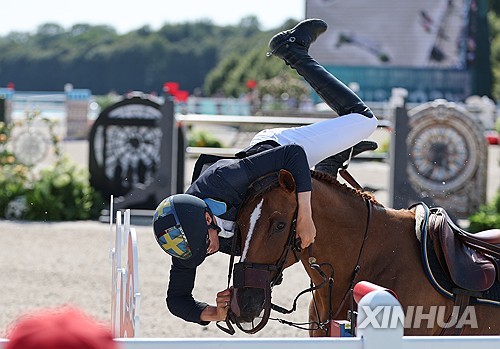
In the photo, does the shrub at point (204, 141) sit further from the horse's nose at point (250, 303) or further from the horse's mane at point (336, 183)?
the horse's nose at point (250, 303)

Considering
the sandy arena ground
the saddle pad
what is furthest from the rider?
the sandy arena ground

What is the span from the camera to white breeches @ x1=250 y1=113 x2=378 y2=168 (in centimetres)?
354

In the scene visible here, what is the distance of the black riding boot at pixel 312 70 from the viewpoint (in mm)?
3654

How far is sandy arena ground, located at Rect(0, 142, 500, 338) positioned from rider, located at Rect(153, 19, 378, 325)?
283cm

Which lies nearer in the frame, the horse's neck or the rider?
the rider

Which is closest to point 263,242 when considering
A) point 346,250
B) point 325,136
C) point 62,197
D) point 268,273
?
point 268,273

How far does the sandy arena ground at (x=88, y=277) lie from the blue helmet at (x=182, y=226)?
3.11 metres

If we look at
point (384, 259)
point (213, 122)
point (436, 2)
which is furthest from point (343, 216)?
point (436, 2)

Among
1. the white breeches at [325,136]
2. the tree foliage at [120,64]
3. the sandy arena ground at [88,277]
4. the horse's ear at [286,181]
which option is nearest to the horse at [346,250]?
the horse's ear at [286,181]

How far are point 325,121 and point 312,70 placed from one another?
207mm

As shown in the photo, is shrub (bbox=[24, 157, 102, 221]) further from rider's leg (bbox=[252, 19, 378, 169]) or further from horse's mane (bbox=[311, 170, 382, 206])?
horse's mane (bbox=[311, 170, 382, 206])

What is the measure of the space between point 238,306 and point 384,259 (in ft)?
1.88

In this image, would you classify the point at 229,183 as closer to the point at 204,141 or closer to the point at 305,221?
the point at 305,221

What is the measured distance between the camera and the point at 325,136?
140 inches
